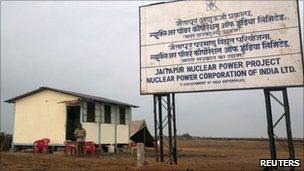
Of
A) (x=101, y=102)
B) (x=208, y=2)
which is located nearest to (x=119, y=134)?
(x=101, y=102)

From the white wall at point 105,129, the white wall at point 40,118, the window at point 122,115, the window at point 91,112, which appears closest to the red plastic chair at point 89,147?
the white wall at point 105,129

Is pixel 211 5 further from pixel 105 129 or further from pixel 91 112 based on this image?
pixel 105 129

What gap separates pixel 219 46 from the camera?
1499 cm

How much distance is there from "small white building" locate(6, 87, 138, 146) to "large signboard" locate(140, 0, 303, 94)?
11066mm

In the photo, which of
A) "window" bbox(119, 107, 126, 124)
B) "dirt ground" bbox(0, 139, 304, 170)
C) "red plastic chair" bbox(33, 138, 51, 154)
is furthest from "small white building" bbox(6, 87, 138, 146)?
"window" bbox(119, 107, 126, 124)

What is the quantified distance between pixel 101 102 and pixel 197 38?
47.2 feet

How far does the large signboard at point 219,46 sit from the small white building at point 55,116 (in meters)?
11.1

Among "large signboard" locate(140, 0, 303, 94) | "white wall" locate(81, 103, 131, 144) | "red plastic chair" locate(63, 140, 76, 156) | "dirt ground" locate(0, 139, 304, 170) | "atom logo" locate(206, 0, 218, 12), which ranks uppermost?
"atom logo" locate(206, 0, 218, 12)

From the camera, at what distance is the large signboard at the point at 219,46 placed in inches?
549

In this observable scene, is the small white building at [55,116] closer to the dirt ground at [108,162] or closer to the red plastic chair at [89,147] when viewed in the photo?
the red plastic chair at [89,147]

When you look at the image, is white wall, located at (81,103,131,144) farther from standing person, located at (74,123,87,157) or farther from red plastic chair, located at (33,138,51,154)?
red plastic chair, located at (33,138,51,154)

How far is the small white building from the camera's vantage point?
2617 cm

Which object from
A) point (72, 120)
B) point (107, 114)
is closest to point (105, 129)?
point (107, 114)

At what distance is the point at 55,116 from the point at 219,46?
15.1 metres
